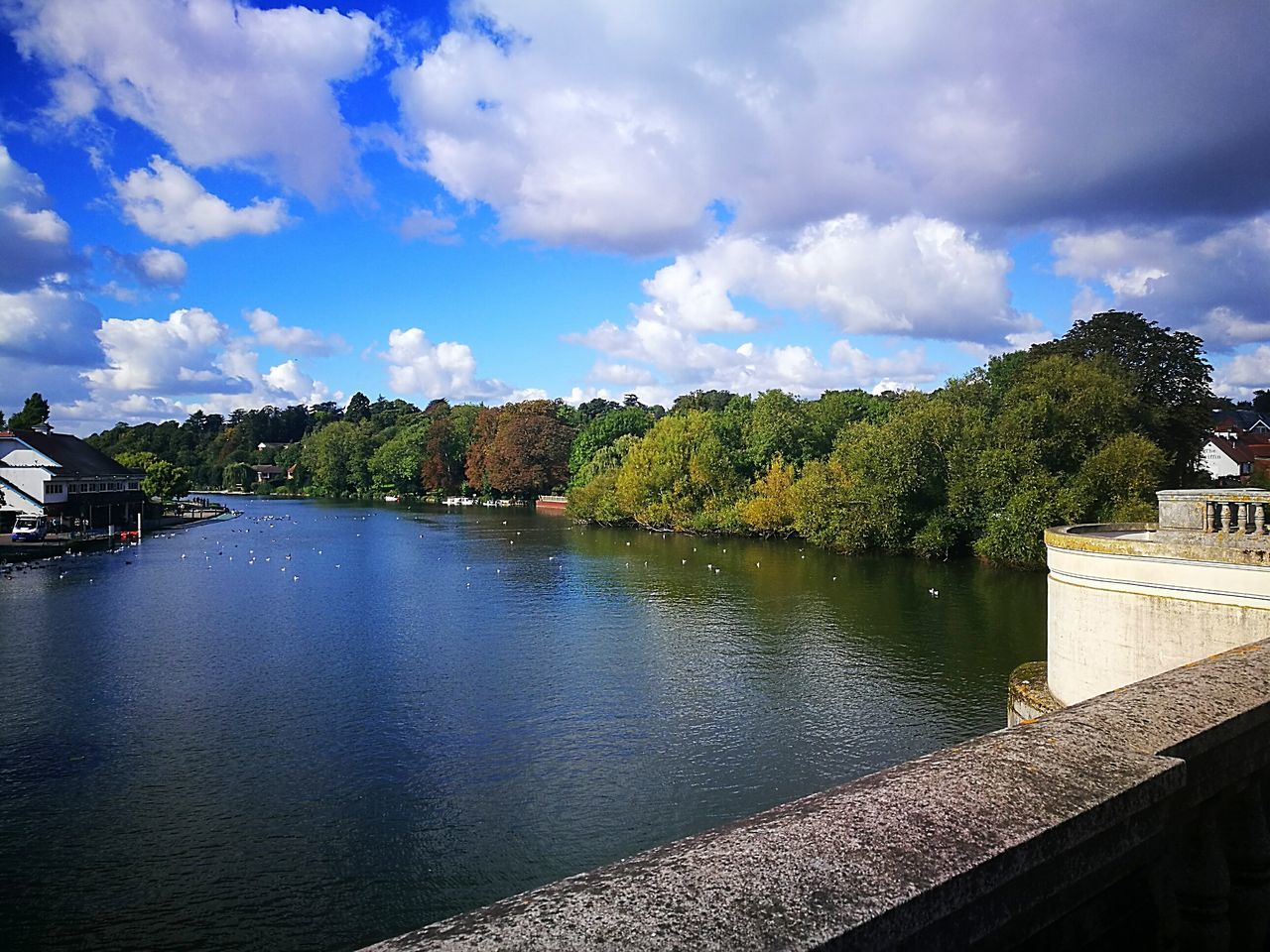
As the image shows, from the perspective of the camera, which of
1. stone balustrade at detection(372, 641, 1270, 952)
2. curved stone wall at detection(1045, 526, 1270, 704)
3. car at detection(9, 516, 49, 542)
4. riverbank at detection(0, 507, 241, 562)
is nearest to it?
stone balustrade at detection(372, 641, 1270, 952)

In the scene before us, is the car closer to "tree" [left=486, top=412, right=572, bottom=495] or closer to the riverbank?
the riverbank

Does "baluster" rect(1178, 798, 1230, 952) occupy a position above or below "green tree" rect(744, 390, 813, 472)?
below

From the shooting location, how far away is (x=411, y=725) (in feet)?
61.8

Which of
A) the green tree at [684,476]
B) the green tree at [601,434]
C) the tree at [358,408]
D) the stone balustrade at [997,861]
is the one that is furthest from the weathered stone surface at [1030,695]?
the tree at [358,408]

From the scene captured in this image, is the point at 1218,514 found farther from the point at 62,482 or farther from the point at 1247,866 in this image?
the point at 62,482

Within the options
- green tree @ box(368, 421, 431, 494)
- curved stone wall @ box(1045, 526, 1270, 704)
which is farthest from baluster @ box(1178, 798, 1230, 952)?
green tree @ box(368, 421, 431, 494)

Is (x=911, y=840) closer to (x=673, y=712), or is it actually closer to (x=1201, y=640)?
(x=1201, y=640)

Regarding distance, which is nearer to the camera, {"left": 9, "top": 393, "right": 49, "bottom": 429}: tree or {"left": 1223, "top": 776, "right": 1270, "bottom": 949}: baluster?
{"left": 1223, "top": 776, "right": 1270, "bottom": 949}: baluster

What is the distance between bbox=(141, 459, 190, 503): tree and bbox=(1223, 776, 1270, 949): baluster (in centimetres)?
8645

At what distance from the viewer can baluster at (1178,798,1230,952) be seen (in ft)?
8.56

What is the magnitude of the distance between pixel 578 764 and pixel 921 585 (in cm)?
2358

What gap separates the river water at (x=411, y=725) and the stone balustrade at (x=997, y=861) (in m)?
11.0

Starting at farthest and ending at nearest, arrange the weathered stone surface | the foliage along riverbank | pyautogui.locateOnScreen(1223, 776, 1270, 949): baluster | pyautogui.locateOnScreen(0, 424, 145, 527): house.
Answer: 1. pyautogui.locateOnScreen(0, 424, 145, 527): house
2. the foliage along riverbank
3. the weathered stone surface
4. pyautogui.locateOnScreen(1223, 776, 1270, 949): baluster

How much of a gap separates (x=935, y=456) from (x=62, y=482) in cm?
5537
